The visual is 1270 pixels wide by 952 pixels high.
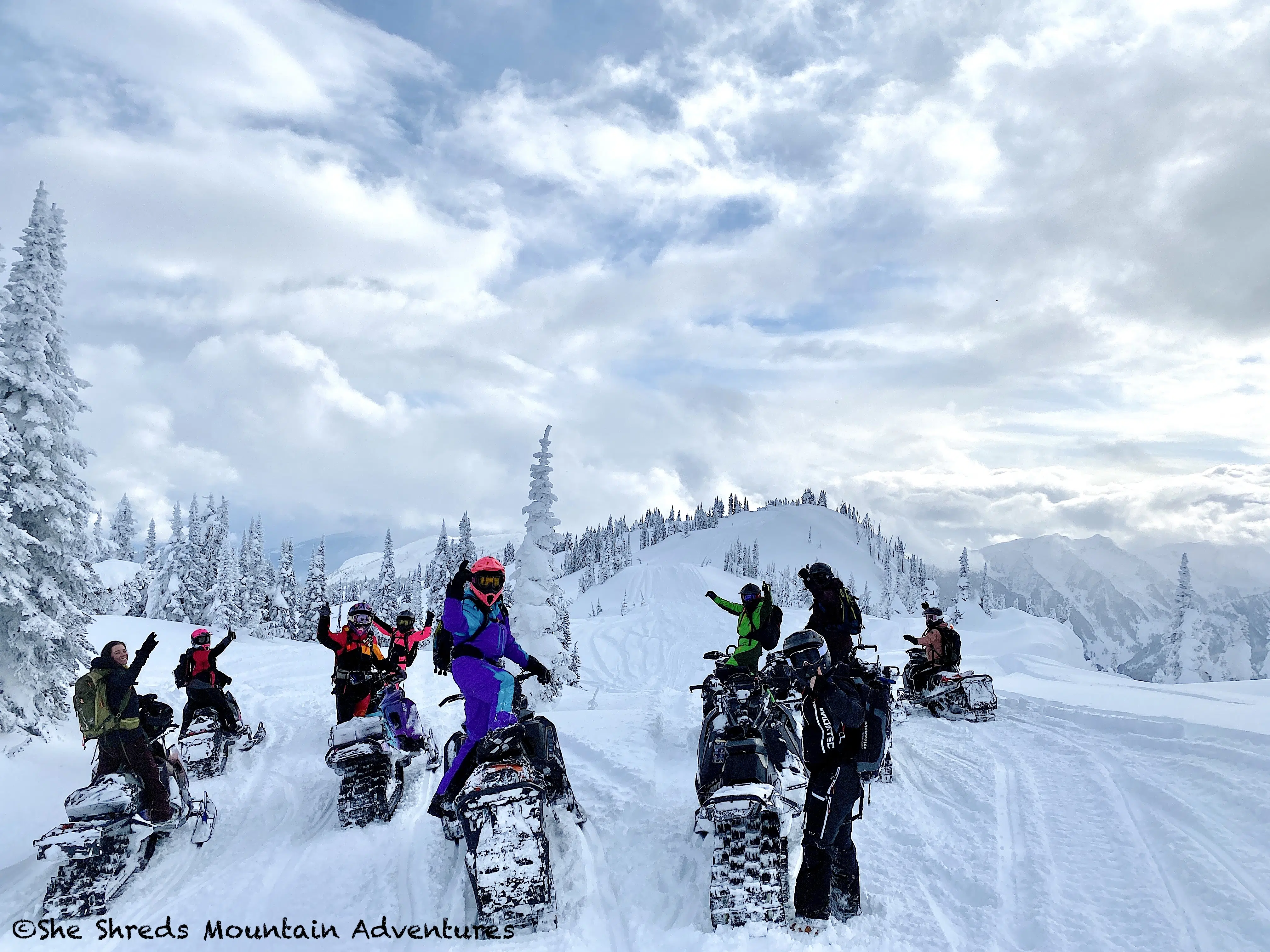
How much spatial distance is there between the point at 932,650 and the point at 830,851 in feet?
29.2

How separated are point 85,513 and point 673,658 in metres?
40.5

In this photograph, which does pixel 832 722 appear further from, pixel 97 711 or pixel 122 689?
Answer: pixel 97 711

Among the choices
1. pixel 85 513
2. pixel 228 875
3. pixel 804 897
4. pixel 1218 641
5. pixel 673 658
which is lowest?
pixel 1218 641

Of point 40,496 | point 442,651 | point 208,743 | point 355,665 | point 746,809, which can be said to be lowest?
point 208,743

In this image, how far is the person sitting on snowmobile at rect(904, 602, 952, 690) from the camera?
12.4 meters

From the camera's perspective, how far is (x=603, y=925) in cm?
463

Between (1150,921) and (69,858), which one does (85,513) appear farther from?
(1150,921)

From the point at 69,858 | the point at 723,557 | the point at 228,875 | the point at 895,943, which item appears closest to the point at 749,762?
the point at 895,943

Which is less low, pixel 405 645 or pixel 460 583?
pixel 460 583

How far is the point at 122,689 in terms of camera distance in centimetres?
656

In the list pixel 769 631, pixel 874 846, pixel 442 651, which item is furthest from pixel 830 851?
pixel 769 631

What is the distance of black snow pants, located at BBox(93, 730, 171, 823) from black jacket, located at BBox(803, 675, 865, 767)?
6353 millimetres

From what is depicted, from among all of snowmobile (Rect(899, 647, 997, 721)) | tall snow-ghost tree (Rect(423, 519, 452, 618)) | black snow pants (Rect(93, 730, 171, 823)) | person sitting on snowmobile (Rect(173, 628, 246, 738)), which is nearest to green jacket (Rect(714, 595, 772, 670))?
snowmobile (Rect(899, 647, 997, 721))

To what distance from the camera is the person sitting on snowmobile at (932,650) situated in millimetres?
12375
